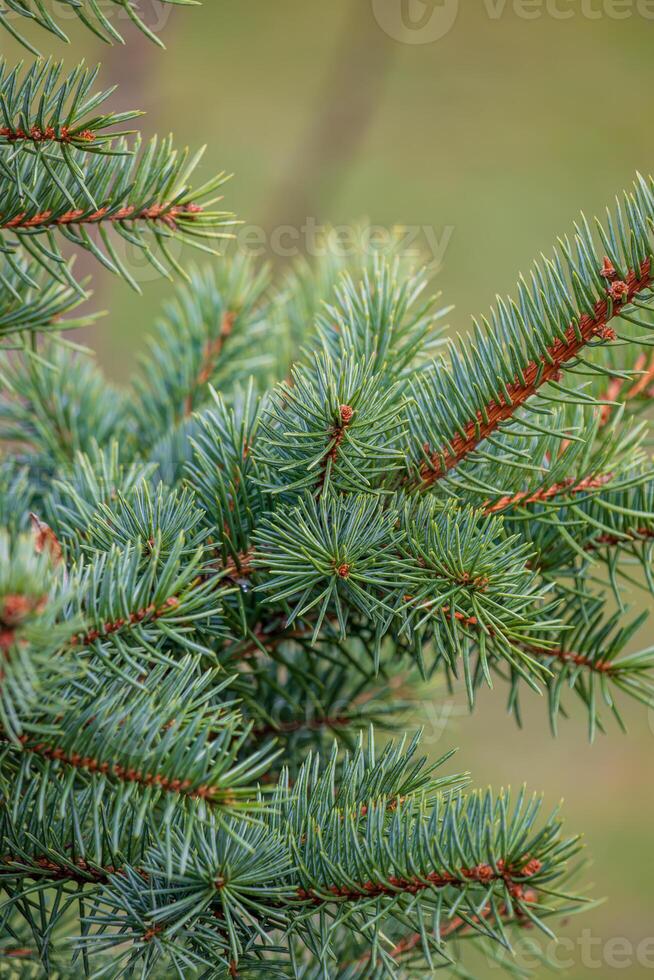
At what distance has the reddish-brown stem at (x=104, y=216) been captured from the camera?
275 millimetres

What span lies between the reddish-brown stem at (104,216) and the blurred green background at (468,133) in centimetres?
99

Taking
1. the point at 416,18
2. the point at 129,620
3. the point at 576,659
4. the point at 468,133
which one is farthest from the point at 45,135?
the point at 468,133

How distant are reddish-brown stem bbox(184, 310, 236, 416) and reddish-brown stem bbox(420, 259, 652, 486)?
0.64ft

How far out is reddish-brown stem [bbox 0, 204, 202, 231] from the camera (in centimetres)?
28

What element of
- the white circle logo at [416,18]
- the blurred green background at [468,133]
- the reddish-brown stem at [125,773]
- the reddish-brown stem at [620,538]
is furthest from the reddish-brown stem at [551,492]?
the white circle logo at [416,18]

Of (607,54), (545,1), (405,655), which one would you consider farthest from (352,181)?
(405,655)

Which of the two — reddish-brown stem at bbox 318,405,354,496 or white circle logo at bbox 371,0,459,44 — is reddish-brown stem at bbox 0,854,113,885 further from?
white circle logo at bbox 371,0,459,44

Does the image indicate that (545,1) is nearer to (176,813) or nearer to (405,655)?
(405,655)

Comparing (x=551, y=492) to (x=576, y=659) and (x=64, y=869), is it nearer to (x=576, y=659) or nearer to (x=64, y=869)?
(x=576, y=659)

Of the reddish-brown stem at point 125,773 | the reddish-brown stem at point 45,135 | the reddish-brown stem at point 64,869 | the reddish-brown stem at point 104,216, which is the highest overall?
the reddish-brown stem at point 45,135

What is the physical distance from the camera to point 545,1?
5.66 feet

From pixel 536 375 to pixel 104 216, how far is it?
15cm

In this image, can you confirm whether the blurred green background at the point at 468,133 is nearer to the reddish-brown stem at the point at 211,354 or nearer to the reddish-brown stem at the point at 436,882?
the reddish-brown stem at the point at 211,354

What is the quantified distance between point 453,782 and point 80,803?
0.37 ft
